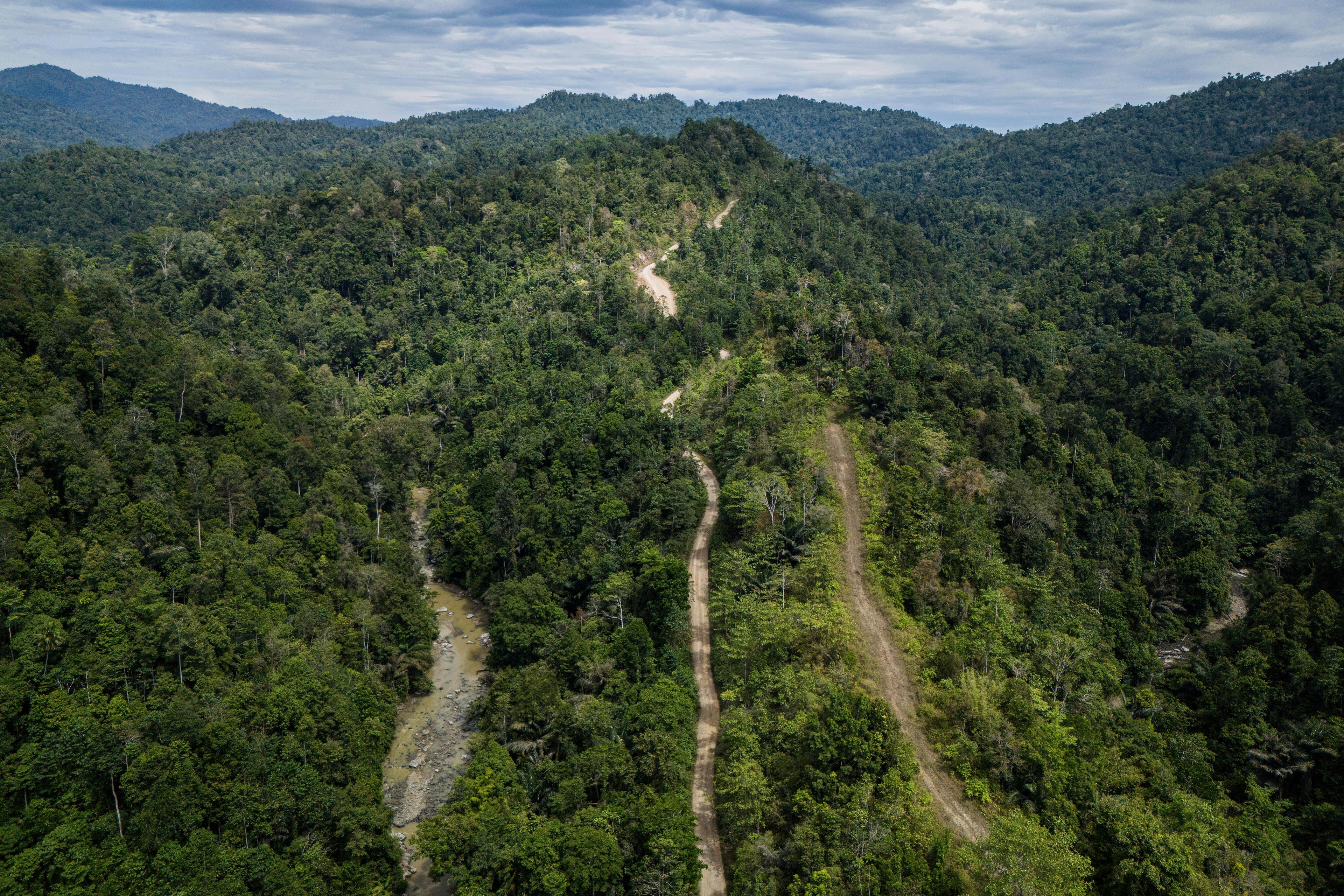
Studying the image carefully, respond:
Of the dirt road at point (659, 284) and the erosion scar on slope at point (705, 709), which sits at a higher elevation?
the dirt road at point (659, 284)

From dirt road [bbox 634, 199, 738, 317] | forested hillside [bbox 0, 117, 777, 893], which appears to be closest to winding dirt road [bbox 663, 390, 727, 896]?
forested hillside [bbox 0, 117, 777, 893]

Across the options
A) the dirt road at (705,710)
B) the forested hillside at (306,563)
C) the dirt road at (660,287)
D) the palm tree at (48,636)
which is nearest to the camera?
the dirt road at (705,710)

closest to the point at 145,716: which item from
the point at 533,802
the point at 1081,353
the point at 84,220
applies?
the point at 533,802

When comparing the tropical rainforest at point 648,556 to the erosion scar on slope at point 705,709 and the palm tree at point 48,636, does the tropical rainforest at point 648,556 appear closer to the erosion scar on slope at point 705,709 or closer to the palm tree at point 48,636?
the palm tree at point 48,636

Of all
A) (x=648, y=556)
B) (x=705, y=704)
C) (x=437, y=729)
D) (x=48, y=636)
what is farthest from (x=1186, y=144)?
(x=48, y=636)

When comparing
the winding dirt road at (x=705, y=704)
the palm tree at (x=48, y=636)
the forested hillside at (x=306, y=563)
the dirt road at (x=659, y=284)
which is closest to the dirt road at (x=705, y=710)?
the winding dirt road at (x=705, y=704)

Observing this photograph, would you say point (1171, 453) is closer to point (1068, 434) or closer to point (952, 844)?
point (1068, 434)
